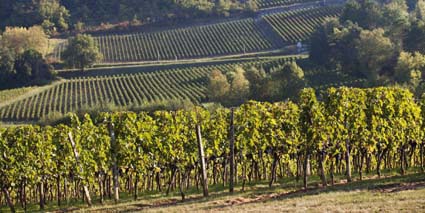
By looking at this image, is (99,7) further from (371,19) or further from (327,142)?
(327,142)

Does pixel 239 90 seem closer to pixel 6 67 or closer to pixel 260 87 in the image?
pixel 260 87

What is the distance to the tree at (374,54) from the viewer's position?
6750cm

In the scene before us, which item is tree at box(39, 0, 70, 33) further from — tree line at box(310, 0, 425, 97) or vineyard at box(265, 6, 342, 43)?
tree line at box(310, 0, 425, 97)

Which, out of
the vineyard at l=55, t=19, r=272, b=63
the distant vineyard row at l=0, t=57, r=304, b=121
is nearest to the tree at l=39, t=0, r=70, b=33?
the vineyard at l=55, t=19, r=272, b=63

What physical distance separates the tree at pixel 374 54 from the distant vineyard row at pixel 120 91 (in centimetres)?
1631

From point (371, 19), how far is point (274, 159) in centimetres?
7273

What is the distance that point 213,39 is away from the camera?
10631 cm

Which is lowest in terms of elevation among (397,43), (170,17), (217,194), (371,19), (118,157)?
(217,194)

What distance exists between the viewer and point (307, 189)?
21.0 meters

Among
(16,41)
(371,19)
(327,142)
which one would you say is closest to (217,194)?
(327,142)

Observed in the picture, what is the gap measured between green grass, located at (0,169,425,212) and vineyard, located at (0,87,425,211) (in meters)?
0.70

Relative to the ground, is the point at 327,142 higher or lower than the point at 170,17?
lower

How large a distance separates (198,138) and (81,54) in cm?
7191

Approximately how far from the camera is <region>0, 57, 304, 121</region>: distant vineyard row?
6738 centimetres
